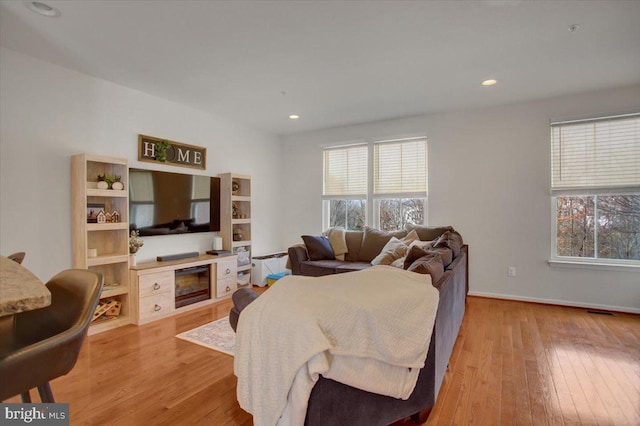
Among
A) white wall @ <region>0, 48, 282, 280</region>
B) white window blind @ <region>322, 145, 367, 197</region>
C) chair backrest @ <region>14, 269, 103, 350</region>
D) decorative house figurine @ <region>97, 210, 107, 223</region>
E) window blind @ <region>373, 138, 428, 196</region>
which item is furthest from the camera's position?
white window blind @ <region>322, 145, 367, 197</region>

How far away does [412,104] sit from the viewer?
14.0ft

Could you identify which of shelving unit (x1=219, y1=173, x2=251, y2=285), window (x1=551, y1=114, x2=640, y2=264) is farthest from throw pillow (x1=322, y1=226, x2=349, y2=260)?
window (x1=551, y1=114, x2=640, y2=264)

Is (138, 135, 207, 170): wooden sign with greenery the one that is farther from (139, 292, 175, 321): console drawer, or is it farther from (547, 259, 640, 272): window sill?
(547, 259, 640, 272): window sill

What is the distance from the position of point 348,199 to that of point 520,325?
298 cm

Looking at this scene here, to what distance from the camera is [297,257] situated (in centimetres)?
445

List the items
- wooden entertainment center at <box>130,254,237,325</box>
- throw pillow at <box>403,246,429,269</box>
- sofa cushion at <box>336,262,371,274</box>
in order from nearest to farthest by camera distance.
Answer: throw pillow at <box>403,246,429,269</box>
wooden entertainment center at <box>130,254,237,325</box>
sofa cushion at <box>336,262,371,274</box>

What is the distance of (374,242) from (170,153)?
2.97 meters

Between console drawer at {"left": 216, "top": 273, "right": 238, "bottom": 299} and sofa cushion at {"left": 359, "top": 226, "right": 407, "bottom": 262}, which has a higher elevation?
sofa cushion at {"left": 359, "top": 226, "right": 407, "bottom": 262}

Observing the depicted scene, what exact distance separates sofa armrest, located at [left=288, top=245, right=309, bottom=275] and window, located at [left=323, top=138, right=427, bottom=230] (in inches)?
47.7

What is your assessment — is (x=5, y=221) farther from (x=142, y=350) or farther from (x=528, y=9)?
(x=528, y=9)

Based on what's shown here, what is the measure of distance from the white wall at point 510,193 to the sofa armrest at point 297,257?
1.96 m

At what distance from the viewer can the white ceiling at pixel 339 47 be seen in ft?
7.39

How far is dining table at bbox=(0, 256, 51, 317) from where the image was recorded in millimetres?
874

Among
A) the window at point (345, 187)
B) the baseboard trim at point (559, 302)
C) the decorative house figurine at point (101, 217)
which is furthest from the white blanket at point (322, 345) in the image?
the window at point (345, 187)
